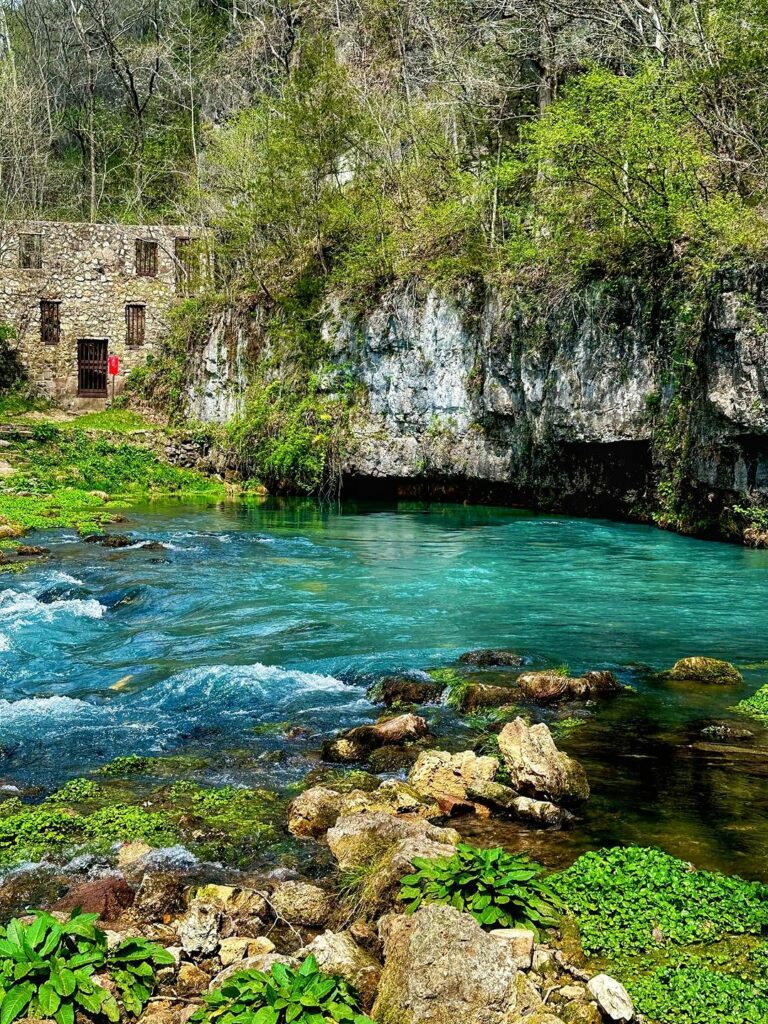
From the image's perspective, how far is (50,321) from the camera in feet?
134

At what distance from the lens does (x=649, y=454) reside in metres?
24.3

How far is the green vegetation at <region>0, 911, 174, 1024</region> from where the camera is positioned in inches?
158

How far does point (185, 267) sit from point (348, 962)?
40.1 m

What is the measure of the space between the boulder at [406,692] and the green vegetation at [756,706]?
3225mm

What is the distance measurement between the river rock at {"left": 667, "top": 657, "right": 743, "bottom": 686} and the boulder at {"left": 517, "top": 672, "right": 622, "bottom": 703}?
0.90m

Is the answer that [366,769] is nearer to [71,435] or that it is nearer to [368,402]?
[368,402]

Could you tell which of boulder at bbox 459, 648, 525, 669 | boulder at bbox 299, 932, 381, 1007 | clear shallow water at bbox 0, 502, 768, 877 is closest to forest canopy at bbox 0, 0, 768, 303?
clear shallow water at bbox 0, 502, 768, 877

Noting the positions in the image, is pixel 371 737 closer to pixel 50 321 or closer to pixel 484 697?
pixel 484 697

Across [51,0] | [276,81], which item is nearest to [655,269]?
[276,81]

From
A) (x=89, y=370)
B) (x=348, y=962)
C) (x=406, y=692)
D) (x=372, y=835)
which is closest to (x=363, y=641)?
(x=406, y=692)

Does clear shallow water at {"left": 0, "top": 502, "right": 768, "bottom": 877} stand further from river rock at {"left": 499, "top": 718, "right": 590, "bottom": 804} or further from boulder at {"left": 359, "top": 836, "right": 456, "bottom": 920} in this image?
boulder at {"left": 359, "top": 836, "right": 456, "bottom": 920}

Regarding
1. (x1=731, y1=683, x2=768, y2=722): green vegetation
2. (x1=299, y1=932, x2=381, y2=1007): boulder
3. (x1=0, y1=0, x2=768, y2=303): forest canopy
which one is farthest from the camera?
(x1=0, y1=0, x2=768, y2=303): forest canopy

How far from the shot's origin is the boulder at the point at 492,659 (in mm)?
11023

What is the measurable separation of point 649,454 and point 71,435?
73.9 ft
